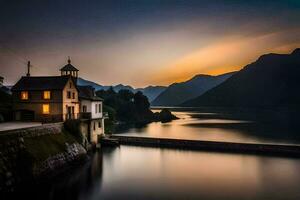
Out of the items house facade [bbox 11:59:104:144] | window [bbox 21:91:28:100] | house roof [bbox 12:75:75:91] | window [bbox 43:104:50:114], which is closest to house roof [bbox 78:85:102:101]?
house facade [bbox 11:59:104:144]

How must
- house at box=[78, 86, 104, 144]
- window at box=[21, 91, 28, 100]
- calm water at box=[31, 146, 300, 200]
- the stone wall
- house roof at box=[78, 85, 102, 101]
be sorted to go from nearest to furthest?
the stone wall, calm water at box=[31, 146, 300, 200], window at box=[21, 91, 28, 100], house at box=[78, 86, 104, 144], house roof at box=[78, 85, 102, 101]

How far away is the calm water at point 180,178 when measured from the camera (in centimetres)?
2725

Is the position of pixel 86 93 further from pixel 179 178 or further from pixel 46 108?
pixel 179 178

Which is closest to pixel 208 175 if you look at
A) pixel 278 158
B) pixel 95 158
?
pixel 278 158

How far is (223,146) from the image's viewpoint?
1989 inches

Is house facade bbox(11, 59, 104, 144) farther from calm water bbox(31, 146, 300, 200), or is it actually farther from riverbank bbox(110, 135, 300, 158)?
riverbank bbox(110, 135, 300, 158)

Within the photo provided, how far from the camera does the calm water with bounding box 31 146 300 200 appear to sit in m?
27.2

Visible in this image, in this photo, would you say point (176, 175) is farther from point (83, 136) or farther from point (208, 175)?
point (83, 136)

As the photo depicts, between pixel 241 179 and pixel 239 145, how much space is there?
1776 cm

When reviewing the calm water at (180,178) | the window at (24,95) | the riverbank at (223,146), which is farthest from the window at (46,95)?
the riverbank at (223,146)

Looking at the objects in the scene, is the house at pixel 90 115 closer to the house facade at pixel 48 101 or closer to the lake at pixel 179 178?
the house facade at pixel 48 101

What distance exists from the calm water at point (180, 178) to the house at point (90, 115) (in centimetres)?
469

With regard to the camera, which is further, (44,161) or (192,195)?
(44,161)

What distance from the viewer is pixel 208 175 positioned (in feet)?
114
